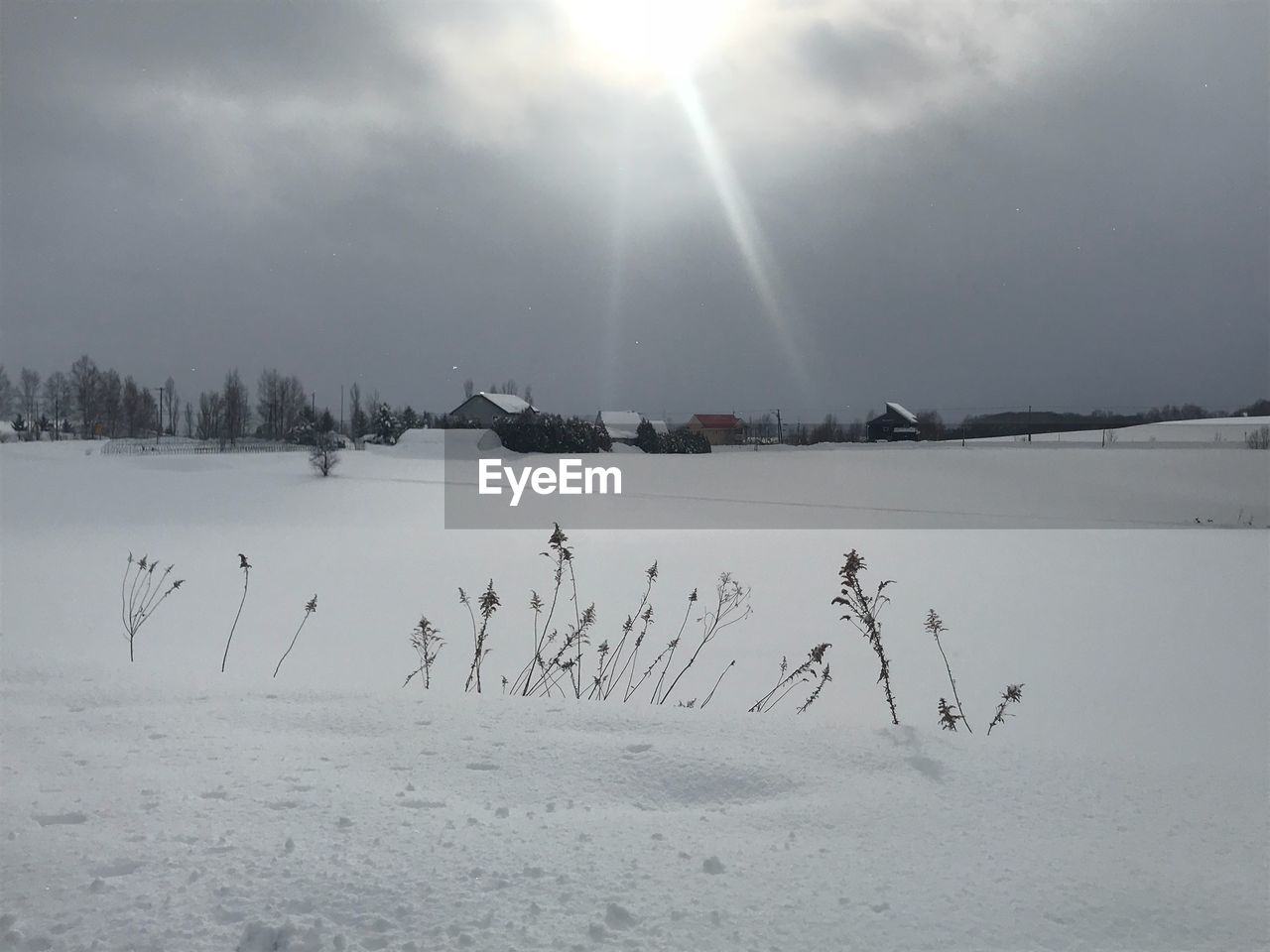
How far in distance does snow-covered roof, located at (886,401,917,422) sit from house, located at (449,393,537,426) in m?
17.0

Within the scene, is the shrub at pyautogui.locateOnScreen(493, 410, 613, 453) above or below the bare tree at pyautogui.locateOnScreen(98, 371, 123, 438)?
below

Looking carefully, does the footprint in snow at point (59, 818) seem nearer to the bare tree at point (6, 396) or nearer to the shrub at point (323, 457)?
the shrub at point (323, 457)

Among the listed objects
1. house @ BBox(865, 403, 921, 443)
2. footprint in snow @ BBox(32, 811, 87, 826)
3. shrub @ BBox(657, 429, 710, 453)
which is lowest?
footprint in snow @ BBox(32, 811, 87, 826)

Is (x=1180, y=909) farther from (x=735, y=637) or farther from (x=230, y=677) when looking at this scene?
(x=735, y=637)

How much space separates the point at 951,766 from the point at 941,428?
3568 centimetres

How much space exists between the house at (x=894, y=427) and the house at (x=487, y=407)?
16.5m

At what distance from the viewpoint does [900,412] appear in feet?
113

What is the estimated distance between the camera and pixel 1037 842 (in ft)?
5.33

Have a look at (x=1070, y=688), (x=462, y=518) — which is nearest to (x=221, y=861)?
(x=1070, y=688)

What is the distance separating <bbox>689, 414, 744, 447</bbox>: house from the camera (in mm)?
42000

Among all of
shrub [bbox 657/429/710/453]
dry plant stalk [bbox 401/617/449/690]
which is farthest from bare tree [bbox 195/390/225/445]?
dry plant stalk [bbox 401/617/449/690]

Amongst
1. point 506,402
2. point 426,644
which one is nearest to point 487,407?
point 506,402

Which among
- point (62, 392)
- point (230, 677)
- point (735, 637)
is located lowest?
point (735, 637)

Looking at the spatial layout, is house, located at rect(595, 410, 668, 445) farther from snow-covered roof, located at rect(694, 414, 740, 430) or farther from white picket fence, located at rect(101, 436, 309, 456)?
white picket fence, located at rect(101, 436, 309, 456)
